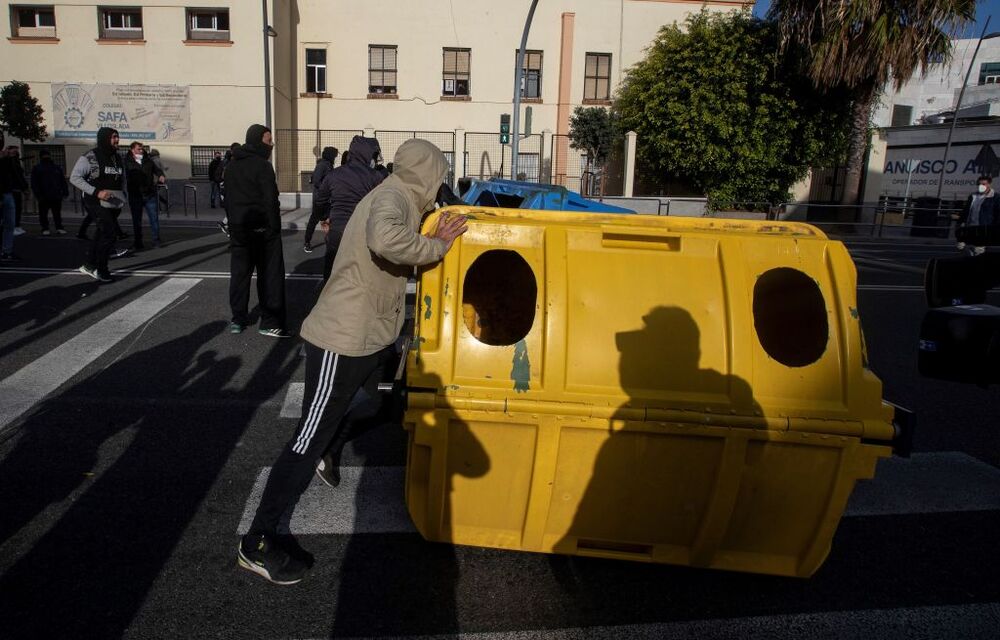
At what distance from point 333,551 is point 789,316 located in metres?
2.51

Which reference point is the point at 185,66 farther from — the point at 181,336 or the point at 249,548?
the point at 249,548

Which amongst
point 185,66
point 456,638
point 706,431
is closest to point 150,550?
point 456,638

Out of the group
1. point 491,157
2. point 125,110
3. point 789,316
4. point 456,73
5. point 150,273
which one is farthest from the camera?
point 456,73

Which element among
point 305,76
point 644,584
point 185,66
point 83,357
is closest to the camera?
point 644,584

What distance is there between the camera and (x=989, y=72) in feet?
155

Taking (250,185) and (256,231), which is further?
(256,231)

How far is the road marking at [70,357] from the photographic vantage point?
15.8 ft

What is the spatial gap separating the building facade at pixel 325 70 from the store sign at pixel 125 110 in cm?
→ 4

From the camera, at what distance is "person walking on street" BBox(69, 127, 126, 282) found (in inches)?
328

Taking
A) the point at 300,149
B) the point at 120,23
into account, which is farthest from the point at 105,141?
the point at 120,23

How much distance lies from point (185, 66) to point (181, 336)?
23.3m

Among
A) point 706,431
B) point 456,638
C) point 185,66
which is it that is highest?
point 185,66

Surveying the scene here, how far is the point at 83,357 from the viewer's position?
19.2 feet

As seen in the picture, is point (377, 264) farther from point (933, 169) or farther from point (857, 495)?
point (933, 169)
